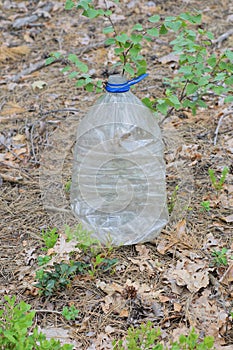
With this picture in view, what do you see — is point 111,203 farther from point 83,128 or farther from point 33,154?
point 33,154

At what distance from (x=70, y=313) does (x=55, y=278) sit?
233mm

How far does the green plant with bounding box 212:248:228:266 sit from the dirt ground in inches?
1.8

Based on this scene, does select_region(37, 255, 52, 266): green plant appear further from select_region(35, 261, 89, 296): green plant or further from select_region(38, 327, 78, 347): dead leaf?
select_region(38, 327, 78, 347): dead leaf

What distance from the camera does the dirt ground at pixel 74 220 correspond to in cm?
260

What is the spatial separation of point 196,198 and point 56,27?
3.67 meters

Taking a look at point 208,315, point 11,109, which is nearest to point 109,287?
point 208,315

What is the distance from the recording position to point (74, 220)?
10.5ft

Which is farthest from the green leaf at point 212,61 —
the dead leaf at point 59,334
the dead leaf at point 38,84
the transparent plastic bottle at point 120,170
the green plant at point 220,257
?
the dead leaf at point 38,84

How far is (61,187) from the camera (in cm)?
350

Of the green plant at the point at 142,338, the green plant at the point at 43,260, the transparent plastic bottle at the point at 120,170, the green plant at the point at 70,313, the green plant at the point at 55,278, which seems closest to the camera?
the green plant at the point at 142,338

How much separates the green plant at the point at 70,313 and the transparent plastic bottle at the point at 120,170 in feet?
1.81

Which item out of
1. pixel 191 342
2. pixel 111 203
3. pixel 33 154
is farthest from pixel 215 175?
pixel 191 342

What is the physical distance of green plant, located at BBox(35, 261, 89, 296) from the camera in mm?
2674

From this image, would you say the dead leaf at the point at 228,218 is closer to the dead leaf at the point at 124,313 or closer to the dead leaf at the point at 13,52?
the dead leaf at the point at 124,313
